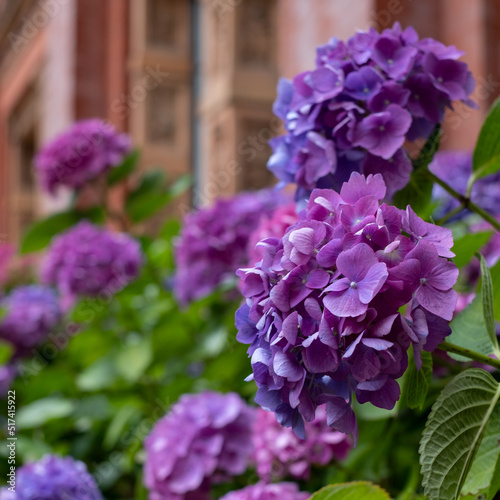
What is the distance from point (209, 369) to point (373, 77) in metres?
0.59

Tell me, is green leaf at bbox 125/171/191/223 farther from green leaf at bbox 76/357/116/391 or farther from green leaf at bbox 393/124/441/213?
green leaf at bbox 393/124/441/213

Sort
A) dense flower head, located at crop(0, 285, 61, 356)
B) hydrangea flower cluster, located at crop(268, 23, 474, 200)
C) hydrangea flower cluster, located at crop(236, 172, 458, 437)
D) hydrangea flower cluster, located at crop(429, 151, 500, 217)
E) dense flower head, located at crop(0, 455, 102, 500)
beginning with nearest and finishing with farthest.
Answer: hydrangea flower cluster, located at crop(236, 172, 458, 437)
hydrangea flower cluster, located at crop(268, 23, 474, 200)
dense flower head, located at crop(0, 455, 102, 500)
hydrangea flower cluster, located at crop(429, 151, 500, 217)
dense flower head, located at crop(0, 285, 61, 356)

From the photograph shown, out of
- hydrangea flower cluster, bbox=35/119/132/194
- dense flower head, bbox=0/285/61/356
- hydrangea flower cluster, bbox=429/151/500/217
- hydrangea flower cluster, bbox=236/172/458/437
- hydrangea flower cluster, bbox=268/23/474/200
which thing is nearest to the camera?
hydrangea flower cluster, bbox=236/172/458/437

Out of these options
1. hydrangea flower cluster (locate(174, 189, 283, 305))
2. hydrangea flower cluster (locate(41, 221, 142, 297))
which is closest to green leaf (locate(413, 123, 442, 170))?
hydrangea flower cluster (locate(174, 189, 283, 305))

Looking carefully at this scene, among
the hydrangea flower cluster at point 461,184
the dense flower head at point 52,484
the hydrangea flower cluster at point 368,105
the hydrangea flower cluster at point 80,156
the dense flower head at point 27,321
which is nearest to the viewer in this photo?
the hydrangea flower cluster at point 368,105

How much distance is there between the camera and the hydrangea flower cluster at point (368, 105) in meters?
0.38

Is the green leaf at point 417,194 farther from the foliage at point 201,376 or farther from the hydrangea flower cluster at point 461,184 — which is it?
the hydrangea flower cluster at point 461,184

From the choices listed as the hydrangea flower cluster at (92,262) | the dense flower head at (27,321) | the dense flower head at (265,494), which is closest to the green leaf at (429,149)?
the dense flower head at (265,494)

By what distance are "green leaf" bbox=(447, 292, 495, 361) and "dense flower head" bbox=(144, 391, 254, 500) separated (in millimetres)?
328

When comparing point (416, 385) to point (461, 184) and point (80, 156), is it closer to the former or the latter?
point (461, 184)

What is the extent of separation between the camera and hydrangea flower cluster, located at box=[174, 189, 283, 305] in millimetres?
960

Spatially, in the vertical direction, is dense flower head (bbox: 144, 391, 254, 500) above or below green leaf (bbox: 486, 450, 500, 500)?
below

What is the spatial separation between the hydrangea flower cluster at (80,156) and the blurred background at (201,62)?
48 cm

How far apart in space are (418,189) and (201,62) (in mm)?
2415
